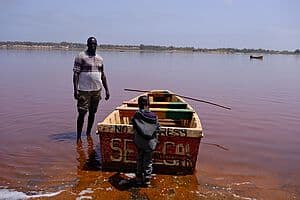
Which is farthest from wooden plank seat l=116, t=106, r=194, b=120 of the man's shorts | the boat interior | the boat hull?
the boat hull

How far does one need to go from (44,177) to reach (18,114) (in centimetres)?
579

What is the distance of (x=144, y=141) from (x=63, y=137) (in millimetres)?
3673

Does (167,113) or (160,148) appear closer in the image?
(160,148)

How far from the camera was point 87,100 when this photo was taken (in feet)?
25.7

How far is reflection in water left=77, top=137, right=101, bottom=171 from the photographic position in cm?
666

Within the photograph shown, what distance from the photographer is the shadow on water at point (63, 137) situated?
8.68 metres

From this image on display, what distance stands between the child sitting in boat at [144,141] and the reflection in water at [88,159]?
106 centimetres

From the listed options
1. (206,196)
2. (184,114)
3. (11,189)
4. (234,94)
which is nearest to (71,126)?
(184,114)

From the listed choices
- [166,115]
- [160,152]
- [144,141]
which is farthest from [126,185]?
[166,115]

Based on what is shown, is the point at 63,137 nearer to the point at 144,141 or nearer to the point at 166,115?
the point at 166,115

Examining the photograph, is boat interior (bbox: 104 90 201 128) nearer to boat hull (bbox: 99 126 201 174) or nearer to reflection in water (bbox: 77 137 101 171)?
boat hull (bbox: 99 126 201 174)

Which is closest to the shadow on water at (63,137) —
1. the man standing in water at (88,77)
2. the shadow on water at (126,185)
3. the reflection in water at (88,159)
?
the reflection in water at (88,159)

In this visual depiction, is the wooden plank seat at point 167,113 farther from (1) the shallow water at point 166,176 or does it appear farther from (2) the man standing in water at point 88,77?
(1) the shallow water at point 166,176

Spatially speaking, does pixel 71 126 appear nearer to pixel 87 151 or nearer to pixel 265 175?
pixel 87 151
